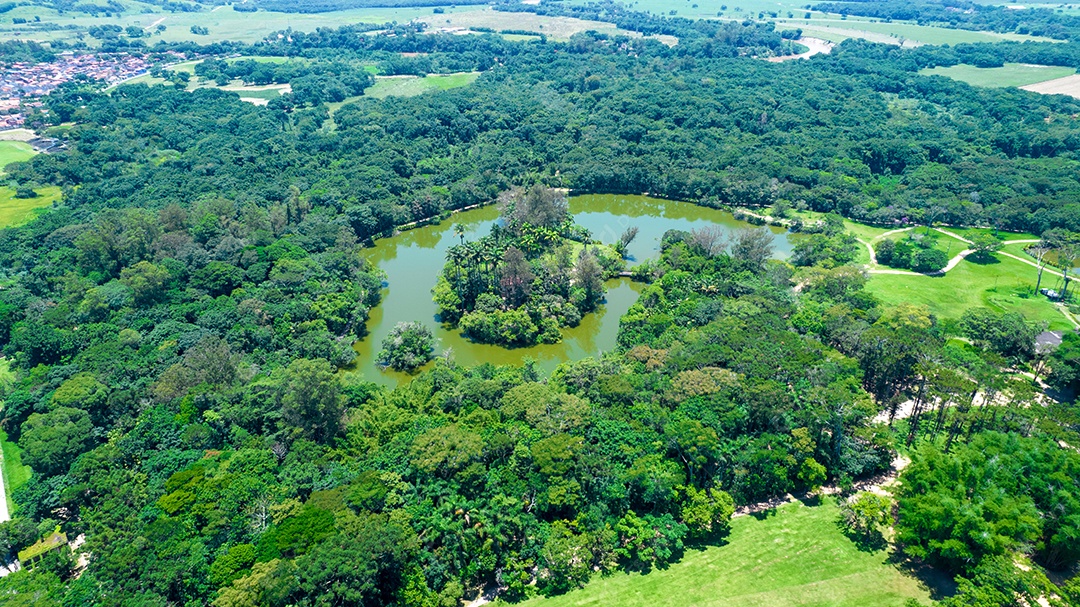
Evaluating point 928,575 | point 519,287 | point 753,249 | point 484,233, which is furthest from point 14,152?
point 928,575

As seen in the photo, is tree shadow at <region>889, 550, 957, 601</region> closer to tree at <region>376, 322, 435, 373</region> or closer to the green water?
the green water

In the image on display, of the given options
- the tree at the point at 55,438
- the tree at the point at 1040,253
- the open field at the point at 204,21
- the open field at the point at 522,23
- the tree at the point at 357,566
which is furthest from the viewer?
the open field at the point at 522,23

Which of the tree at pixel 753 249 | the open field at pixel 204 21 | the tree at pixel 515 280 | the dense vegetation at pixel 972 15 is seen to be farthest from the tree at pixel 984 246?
the open field at pixel 204 21

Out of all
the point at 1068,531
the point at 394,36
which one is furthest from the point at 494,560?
the point at 394,36

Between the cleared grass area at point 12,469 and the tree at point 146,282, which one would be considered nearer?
the cleared grass area at point 12,469

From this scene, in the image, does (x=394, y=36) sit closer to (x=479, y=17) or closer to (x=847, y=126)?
(x=479, y=17)

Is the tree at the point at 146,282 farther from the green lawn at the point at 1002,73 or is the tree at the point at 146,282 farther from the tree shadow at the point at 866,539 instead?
the green lawn at the point at 1002,73
